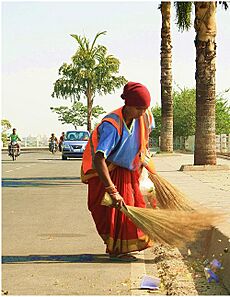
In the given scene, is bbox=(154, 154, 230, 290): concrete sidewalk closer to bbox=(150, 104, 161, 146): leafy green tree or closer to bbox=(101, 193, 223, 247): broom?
bbox=(101, 193, 223, 247): broom

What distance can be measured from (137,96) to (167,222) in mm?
1307

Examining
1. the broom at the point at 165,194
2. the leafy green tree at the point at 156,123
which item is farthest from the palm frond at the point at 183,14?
the leafy green tree at the point at 156,123

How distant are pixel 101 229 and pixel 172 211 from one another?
810 millimetres

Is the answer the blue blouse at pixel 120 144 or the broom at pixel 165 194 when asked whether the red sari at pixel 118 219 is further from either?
the broom at pixel 165 194

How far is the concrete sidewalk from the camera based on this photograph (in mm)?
8472

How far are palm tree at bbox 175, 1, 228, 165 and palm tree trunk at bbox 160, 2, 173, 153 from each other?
13.1 meters

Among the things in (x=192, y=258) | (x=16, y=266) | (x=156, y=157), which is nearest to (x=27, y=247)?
(x=16, y=266)

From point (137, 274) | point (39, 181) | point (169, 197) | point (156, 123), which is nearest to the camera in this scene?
point (137, 274)

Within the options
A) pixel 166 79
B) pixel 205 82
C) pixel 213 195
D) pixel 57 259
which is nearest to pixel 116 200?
pixel 57 259

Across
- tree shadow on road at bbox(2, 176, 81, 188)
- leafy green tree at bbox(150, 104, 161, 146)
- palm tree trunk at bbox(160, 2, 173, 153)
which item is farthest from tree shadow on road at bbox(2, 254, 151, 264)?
leafy green tree at bbox(150, 104, 161, 146)

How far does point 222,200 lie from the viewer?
14062 mm

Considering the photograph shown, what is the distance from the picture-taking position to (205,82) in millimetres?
25016

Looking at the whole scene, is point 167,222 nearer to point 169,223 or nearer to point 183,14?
point 169,223

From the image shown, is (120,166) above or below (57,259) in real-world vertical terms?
above
